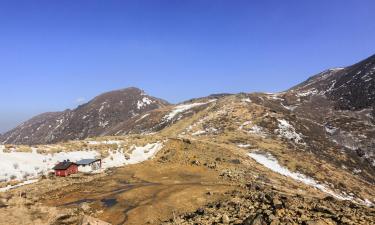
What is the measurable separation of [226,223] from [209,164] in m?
24.2

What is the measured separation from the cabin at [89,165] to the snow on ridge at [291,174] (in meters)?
22.7

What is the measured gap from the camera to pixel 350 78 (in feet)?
519

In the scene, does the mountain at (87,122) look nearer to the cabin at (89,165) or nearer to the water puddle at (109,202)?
the cabin at (89,165)

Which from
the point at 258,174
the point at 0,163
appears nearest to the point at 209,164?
the point at 258,174

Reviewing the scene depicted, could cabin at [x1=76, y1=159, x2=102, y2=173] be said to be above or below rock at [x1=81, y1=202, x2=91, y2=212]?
above

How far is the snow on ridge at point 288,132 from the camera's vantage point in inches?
2889

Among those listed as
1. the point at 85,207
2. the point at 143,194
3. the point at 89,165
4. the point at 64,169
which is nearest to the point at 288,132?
the point at 89,165

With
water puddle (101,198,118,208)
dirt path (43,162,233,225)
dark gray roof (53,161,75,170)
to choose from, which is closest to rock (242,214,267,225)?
dirt path (43,162,233,225)

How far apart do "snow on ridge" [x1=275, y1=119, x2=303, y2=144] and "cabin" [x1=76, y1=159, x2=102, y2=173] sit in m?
42.2

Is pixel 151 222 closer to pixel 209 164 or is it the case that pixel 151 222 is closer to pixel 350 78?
pixel 209 164

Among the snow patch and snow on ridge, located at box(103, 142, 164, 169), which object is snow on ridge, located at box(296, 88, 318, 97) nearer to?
the snow patch

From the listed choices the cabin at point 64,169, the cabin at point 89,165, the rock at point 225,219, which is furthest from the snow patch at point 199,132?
the rock at point 225,219

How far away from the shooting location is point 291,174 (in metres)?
48.8

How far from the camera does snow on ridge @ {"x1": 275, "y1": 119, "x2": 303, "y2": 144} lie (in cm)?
7338
